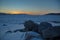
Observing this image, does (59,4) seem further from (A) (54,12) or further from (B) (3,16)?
(B) (3,16)

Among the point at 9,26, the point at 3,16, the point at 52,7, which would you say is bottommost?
the point at 9,26

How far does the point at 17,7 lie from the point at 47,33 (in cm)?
61

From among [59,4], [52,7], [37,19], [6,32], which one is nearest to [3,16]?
[6,32]

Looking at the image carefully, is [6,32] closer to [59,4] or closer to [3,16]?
[3,16]

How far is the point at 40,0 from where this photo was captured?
1842mm

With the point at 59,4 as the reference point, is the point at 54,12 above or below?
below

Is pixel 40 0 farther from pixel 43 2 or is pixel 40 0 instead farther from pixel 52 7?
pixel 52 7

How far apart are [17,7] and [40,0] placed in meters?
0.37

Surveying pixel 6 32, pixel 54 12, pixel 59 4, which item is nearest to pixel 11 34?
pixel 6 32

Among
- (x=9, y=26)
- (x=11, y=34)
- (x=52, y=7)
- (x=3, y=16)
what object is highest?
(x=52, y=7)

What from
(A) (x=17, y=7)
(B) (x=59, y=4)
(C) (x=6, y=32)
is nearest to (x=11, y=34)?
(C) (x=6, y=32)

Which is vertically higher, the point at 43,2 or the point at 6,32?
the point at 43,2

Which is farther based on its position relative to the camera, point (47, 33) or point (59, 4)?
point (59, 4)

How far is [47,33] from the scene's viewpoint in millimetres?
1718
